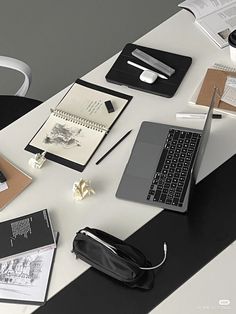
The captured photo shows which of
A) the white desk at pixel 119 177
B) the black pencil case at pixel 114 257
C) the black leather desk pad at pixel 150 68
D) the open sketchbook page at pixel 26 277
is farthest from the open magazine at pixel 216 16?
the open sketchbook page at pixel 26 277

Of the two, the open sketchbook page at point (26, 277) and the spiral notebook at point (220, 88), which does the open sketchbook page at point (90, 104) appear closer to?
the spiral notebook at point (220, 88)

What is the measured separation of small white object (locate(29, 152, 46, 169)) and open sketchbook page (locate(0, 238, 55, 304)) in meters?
0.27

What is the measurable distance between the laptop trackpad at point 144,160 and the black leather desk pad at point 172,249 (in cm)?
14

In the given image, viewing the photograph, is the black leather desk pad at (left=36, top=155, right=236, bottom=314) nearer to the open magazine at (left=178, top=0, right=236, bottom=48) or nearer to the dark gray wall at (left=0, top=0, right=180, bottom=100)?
the open magazine at (left=178, top=0, right=236, bottom=48)

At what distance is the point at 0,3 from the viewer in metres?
3.27

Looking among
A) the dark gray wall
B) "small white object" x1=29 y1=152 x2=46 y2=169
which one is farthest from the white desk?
the dark gray wall

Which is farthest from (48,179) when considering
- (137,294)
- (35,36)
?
(35,36)

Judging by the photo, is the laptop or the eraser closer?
the laptop

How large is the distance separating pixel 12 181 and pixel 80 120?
28 cm

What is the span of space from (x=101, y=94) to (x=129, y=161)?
29 centimetres

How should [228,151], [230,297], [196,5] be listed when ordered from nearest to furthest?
[230,297], [228,151], [196,5]

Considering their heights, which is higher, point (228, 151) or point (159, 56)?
point (159, 56)

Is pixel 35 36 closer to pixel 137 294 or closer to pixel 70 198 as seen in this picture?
pixel 70 198

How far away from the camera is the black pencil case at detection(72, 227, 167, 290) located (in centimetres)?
136
